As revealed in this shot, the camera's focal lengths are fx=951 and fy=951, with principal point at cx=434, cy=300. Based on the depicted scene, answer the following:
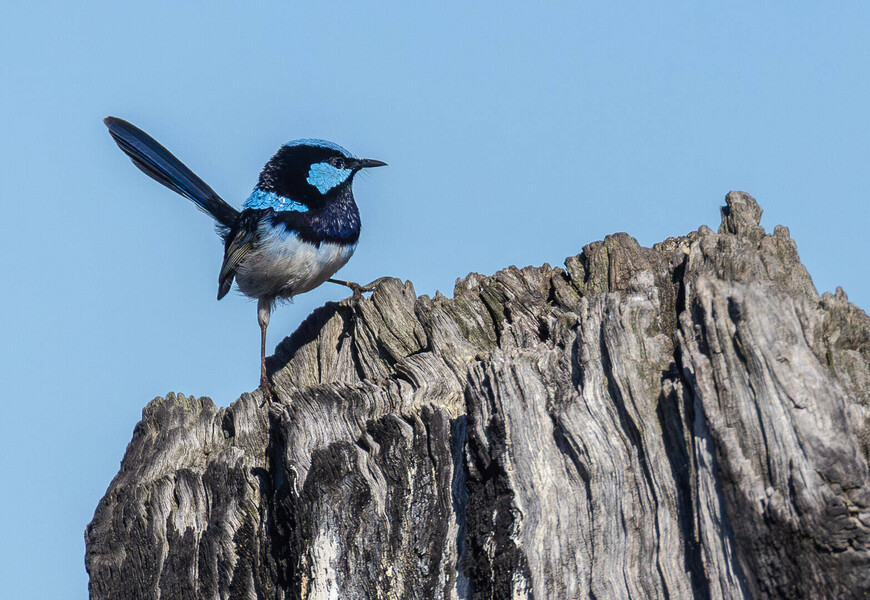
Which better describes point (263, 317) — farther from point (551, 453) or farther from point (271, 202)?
point (551, 453)

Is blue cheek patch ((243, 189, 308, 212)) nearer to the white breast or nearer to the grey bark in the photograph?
the white breast

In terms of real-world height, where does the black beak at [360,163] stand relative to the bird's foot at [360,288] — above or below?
above

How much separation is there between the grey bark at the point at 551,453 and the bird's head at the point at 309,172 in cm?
152

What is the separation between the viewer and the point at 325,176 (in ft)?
24.3

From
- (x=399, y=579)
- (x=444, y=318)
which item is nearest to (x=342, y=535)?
(x=399, y=579)

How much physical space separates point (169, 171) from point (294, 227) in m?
2.18

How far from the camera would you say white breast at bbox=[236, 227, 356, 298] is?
711 centimetres

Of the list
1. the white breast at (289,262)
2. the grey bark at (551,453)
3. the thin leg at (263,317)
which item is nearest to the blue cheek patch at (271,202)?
the white breast at (289,262)

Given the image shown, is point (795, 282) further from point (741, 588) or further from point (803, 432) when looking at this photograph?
point (741, 588)

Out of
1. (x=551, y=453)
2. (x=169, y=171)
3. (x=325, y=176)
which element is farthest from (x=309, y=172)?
(x=551, y=453)

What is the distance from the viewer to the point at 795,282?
167 inches

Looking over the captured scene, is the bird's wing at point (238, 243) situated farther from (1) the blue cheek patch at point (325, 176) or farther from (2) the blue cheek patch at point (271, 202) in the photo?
(1) the blue cheek patch at point (325, 176)

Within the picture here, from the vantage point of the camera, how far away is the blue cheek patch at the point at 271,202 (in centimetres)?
722

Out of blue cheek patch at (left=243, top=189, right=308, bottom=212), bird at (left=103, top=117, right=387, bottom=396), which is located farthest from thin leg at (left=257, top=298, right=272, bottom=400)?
blue cheek patch at (left=243, top=189, right=308, bottom=212)
